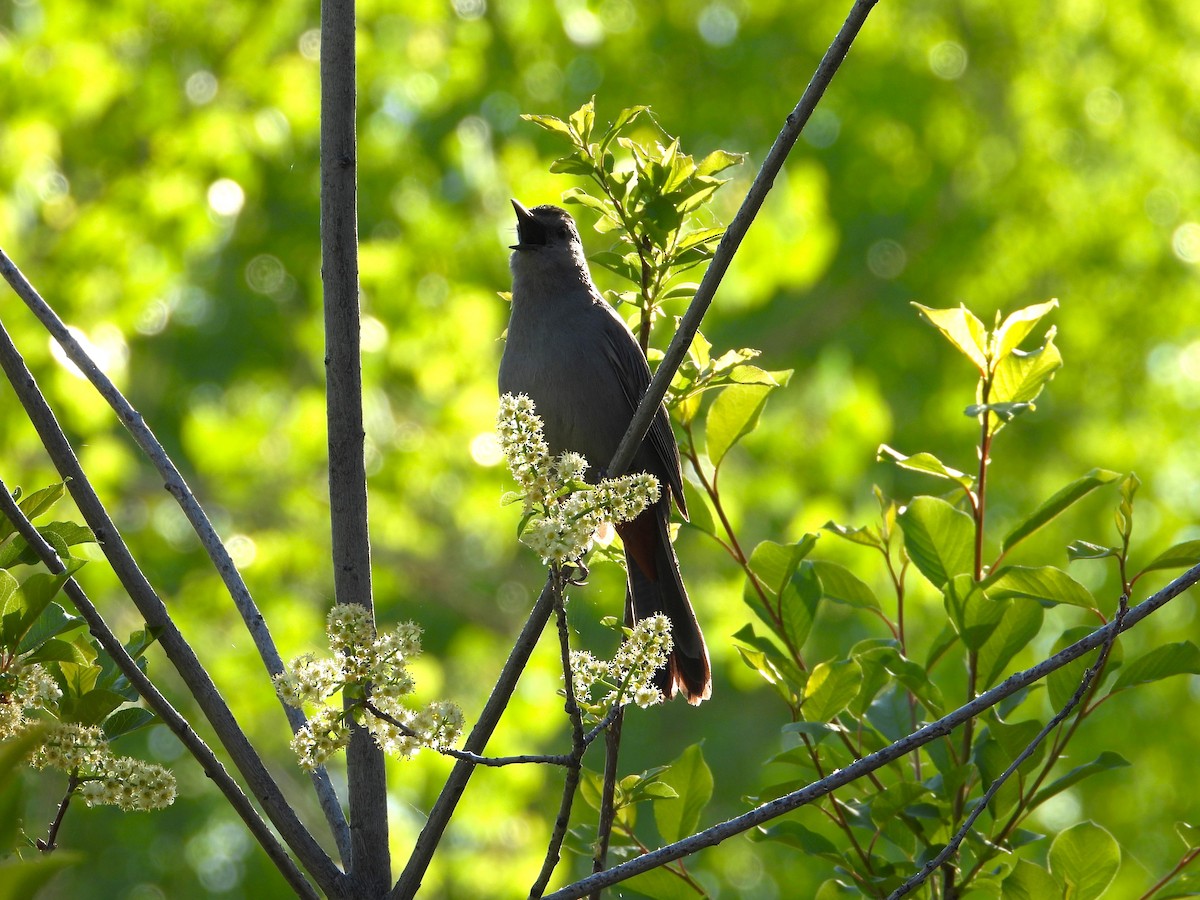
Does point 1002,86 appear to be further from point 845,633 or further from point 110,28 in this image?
point 110,28

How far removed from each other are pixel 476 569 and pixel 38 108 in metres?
5.23

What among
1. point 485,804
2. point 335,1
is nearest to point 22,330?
point 485,804

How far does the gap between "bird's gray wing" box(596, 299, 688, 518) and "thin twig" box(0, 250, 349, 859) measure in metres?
1.70

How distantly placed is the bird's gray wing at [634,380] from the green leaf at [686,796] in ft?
4.56

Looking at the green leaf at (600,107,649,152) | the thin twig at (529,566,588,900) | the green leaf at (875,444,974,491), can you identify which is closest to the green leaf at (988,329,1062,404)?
the green leaf at (875,444,974,491)

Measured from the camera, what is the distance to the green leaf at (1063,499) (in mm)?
2064

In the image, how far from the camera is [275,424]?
847cm

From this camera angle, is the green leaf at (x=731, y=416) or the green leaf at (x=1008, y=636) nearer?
the green leaf at (x=1008, y=636)

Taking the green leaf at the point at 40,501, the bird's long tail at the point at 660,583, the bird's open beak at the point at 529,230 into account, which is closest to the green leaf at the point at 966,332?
the bird's long tail at the point at 660,583

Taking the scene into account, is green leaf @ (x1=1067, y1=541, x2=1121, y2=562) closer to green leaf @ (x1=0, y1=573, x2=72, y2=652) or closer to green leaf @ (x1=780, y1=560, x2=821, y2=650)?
green leaf @ (x1=780, y1=560, x2=821, y2=650)

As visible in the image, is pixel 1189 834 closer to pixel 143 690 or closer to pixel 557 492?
pixel 557 492

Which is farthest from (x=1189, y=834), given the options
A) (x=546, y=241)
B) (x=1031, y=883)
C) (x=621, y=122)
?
(x=546, y=241)

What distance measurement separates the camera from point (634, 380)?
3.96m

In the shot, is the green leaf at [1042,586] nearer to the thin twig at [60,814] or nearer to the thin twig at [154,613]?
the thin twig at [154,613]
